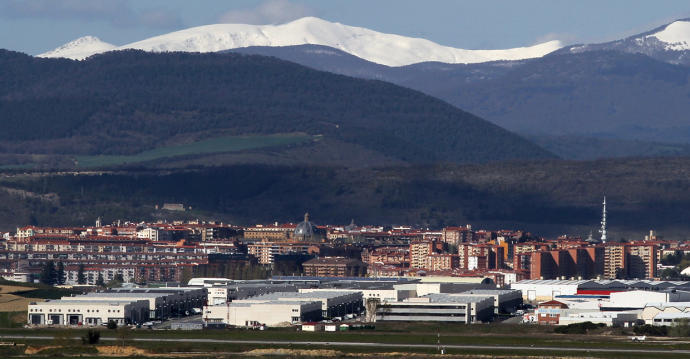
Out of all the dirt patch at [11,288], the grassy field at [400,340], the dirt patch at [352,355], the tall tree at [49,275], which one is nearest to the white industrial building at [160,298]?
the dirt patch at [11,288]

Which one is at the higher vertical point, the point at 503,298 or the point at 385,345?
the point at 503,298

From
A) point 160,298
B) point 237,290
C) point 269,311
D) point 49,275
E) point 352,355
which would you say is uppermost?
point 49,275

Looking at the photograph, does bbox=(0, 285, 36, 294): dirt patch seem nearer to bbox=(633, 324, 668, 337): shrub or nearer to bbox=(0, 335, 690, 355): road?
bbox=(0, 335, 690, 355): road

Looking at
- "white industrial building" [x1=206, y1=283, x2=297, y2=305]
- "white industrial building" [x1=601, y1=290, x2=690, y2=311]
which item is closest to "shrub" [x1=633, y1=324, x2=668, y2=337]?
"white industrial building" [x1=601, y1=290, x2=690, y2=311]

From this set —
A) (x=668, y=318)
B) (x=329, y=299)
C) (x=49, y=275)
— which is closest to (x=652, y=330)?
(x=668, y=318)

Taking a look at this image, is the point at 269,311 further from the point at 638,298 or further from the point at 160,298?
the point at 638,298

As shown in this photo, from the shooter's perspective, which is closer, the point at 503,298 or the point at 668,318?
the point at 668,318

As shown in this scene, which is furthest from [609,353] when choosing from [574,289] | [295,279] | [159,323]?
[295,279]

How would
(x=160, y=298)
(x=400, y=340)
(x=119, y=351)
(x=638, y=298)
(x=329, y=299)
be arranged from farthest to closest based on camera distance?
(x=638, y=298) → (x=329, y=299) → (x=160, y=298) → (x=400, y=340) → (x=119, y=351)
